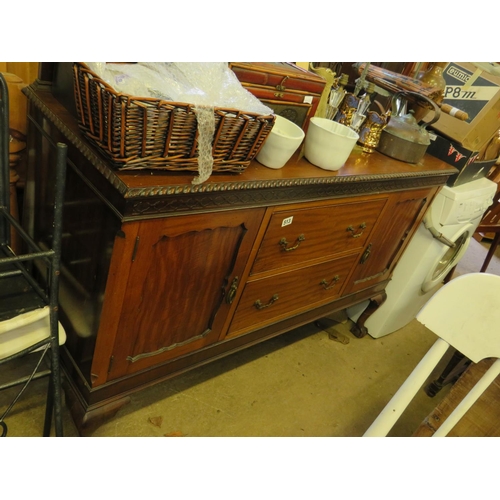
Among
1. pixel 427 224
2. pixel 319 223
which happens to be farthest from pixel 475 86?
pixel 319 223

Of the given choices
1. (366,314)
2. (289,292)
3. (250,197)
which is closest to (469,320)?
(250,197)

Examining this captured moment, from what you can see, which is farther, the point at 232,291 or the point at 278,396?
the point at 278,396

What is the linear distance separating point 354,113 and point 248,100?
68 cm

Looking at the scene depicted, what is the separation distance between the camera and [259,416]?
152 centimetres

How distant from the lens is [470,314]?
71cm

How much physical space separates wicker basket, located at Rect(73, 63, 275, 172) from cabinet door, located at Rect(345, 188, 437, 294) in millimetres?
876

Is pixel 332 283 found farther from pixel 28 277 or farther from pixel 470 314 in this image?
pixel 28 277

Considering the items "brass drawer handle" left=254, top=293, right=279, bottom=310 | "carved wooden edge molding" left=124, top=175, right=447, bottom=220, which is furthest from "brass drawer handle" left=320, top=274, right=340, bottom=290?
"carved wooden edge molding" left=124, top=175, right=447, bottom=220

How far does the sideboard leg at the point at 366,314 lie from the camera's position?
206 centimetres

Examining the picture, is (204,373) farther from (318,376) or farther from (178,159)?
(178,159)

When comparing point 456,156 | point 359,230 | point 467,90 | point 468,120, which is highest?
point 467,90

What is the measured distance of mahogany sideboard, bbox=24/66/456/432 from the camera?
857 millimetres

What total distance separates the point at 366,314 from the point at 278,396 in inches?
29.0

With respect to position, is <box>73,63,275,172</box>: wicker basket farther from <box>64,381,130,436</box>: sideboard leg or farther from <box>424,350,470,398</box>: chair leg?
<box>424,350,470,398</box>: chair leg
